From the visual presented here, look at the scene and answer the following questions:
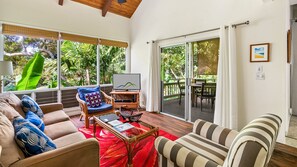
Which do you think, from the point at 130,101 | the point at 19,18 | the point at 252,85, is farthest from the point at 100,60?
the point at 252,85

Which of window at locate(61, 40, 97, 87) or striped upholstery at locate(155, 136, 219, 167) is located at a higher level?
window at locate(61, 40, 97, 87)

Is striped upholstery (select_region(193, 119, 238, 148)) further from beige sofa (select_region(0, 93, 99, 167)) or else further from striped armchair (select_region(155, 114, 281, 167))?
beige sofa (select_region(0, 93, 99, 167))

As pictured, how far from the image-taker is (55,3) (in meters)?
3.93

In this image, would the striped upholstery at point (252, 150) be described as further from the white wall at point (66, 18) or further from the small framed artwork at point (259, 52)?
the white wall at point (66, 18)

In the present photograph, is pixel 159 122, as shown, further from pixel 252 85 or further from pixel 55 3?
pixel 55 3

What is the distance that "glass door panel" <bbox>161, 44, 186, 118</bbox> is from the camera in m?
4.11

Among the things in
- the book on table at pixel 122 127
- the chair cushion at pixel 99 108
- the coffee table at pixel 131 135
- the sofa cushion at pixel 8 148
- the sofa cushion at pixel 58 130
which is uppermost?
the sofa cushion at pixel 8 148

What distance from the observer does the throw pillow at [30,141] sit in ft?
4.13

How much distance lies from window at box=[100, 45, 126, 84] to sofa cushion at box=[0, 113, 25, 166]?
379 cm

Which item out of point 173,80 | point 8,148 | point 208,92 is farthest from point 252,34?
point 8,148

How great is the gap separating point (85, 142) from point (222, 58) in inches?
109

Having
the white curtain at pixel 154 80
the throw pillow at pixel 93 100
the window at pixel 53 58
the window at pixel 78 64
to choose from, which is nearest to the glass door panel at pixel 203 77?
the white curtain at pixel 154 80

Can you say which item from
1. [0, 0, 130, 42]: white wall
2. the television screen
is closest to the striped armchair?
the television screen

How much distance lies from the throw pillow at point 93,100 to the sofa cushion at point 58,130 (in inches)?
50.0
